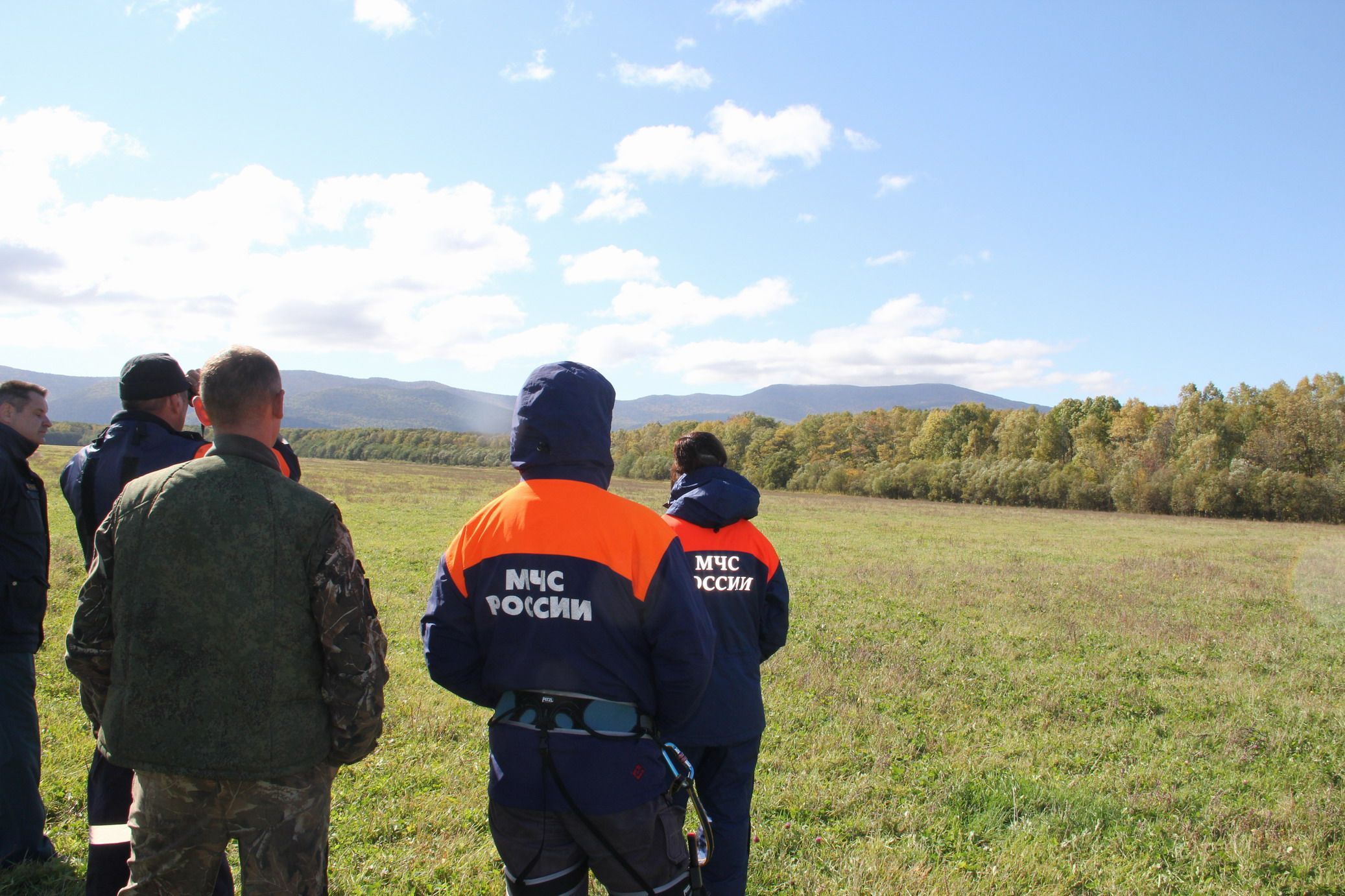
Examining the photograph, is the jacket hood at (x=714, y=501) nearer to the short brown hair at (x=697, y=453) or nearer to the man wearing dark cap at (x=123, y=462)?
the short brown hair at (x=697, y=453)

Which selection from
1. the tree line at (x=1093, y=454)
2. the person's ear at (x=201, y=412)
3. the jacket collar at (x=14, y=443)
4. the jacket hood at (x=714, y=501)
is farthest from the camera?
the tree line at (x=1093, y=454)

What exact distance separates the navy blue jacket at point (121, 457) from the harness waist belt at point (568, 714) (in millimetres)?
1679

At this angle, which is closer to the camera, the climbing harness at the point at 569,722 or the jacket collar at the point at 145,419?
the climbing harness at the point at 569,722

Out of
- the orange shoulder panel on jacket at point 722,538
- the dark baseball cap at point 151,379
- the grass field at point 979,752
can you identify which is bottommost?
the grass field at point 979,752

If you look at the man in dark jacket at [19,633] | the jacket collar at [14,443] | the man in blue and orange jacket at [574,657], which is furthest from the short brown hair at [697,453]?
the jacket collar at [14,443]

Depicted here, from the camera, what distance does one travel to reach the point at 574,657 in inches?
104

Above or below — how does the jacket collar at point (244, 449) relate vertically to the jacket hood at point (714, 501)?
above

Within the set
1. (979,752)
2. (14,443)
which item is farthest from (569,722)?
(979,752)

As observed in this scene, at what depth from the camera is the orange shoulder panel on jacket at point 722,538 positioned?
4.01 m

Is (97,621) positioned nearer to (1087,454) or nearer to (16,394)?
(16,394)

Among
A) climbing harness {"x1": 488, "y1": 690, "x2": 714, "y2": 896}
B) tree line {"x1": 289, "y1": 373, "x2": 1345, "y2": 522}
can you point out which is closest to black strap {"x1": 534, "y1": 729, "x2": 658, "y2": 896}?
climbing harness {"x1": 488, "y1": 690, "x2": 714, "y2": 896}

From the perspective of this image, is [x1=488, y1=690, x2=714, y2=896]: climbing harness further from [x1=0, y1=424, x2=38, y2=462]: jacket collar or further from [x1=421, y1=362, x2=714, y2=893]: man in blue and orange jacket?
[x1=0, y1=424, x2=38, y2=462]: jacket collar

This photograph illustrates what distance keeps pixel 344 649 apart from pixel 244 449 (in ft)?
2.68

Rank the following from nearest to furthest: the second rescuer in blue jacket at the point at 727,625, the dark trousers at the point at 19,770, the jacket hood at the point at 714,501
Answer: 1. the second rescuer in blue jacket at the point at 727,625
2. the jacket hood at the point at 714,501
3. the dark trousers at the point at 19,770
